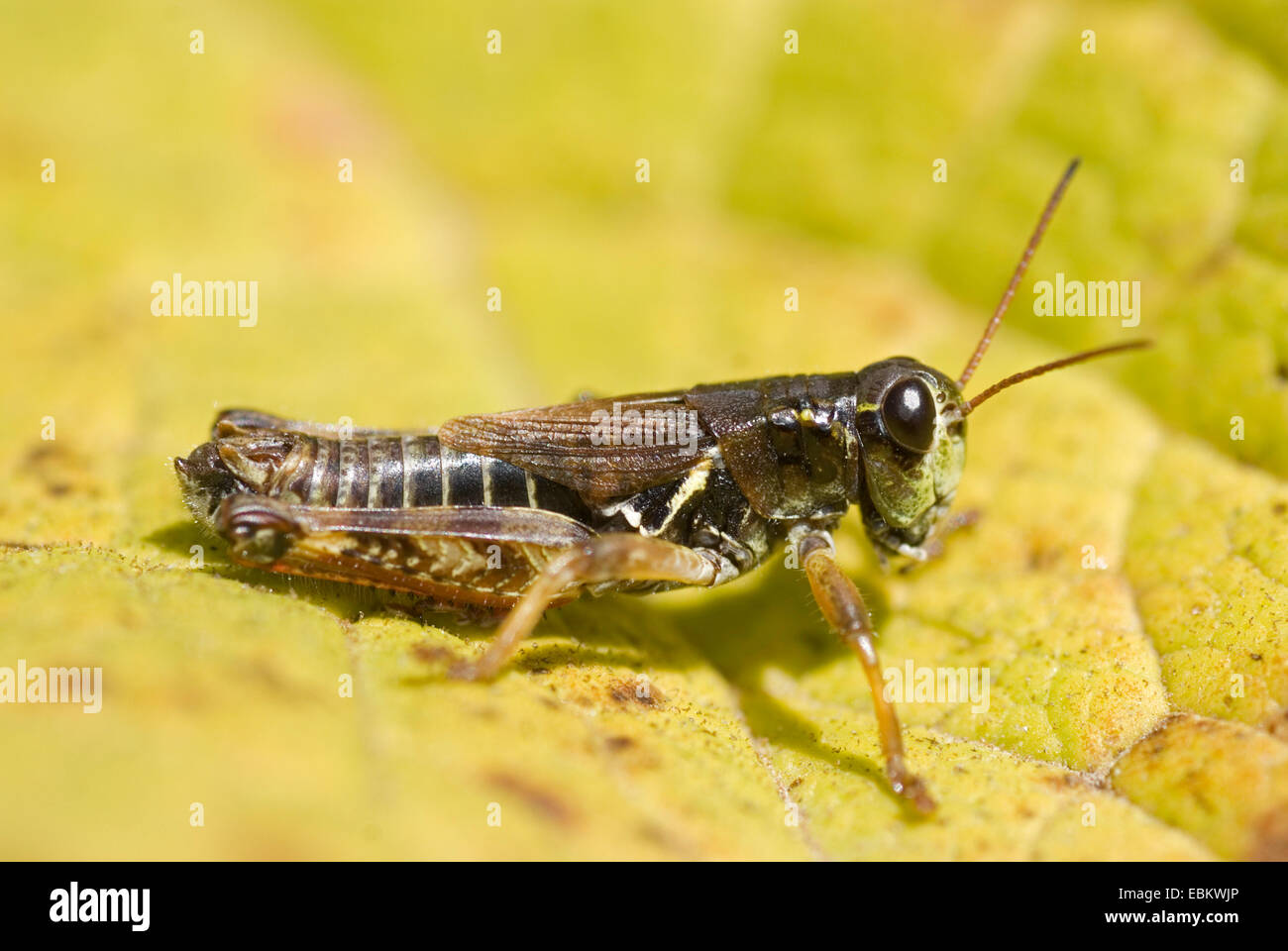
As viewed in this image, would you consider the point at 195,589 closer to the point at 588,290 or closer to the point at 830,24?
the point at 588,290

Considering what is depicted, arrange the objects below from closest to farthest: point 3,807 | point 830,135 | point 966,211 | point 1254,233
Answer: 1. point 3,807
2. point 1254,233
3. point 966,211
4. point 830,135

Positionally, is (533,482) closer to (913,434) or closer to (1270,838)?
(913,434)

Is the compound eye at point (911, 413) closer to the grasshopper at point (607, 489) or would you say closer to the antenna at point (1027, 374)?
the grasshopper at point (607, 489)

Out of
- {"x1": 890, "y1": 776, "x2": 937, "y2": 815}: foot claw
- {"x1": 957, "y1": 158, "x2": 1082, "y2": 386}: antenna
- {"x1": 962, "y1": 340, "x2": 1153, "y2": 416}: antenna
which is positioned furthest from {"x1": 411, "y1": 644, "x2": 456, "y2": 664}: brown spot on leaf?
{"x1": 957, "y1": 158, "x2": 1082, "y2": 386}: antenna

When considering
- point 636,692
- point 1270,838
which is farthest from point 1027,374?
point 636,692

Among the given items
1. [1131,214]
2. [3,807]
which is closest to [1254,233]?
[1131,214]

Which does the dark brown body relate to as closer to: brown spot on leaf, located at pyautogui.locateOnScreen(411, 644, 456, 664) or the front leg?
the front leg
